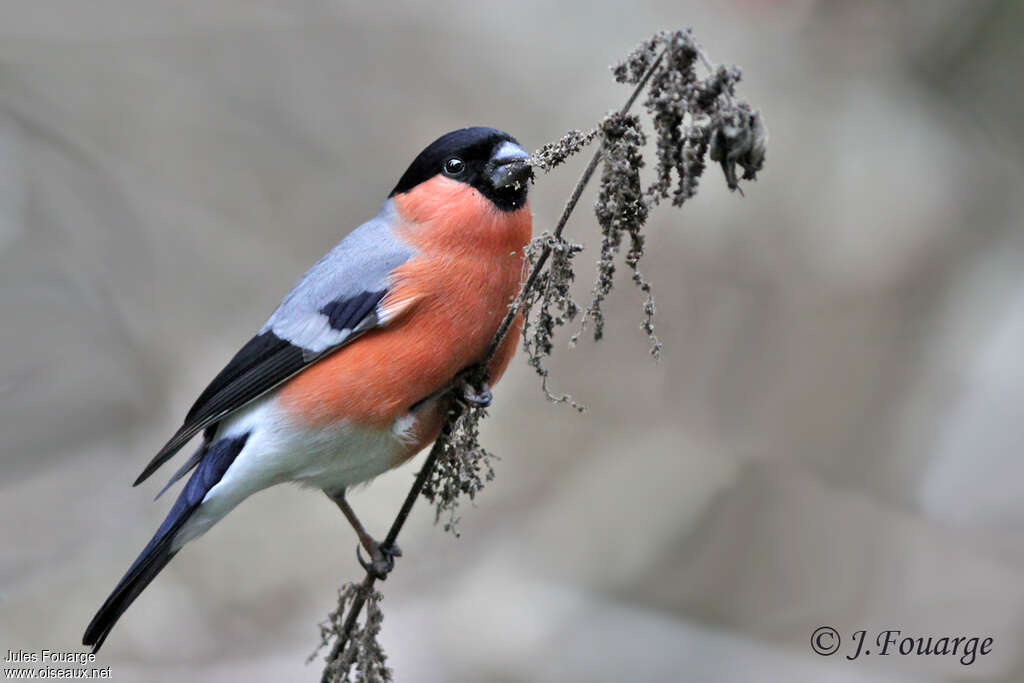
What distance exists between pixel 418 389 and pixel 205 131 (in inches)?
146

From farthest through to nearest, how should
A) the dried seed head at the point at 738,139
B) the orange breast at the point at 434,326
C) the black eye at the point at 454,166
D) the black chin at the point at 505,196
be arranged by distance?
the black eye at the point at 454,166, the black chin at the point at 505,196, the orange breast at the point at 434,326, the dried seed head at the point at 738,139

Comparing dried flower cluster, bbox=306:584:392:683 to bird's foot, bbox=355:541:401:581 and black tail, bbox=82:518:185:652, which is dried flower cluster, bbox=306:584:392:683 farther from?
black tail, bbox=82:518:185:652

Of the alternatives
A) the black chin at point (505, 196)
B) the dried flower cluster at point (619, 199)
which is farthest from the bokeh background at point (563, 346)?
the dried flower cluster at point (619, 199)

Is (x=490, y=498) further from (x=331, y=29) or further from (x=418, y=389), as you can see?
(x=331, y=29)

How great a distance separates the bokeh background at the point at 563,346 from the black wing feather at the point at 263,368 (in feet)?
6.14

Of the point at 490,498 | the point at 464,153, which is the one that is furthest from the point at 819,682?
the point at 464,153

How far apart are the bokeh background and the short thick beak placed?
2116 millimetres

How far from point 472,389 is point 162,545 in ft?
3.84

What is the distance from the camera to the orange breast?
3.31 metres

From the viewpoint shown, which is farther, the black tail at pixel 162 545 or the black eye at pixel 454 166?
the black eye at pixel 454 166

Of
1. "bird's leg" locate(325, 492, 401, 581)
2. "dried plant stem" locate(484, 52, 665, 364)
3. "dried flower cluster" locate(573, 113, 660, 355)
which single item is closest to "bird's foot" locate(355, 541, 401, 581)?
"bird's leg" locate(325, 492, 401, 581)

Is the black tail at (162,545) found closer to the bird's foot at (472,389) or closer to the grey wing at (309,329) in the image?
the grey wing at (309,329)

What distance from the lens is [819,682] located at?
4363 mm

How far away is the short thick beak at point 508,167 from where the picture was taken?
332 cm
